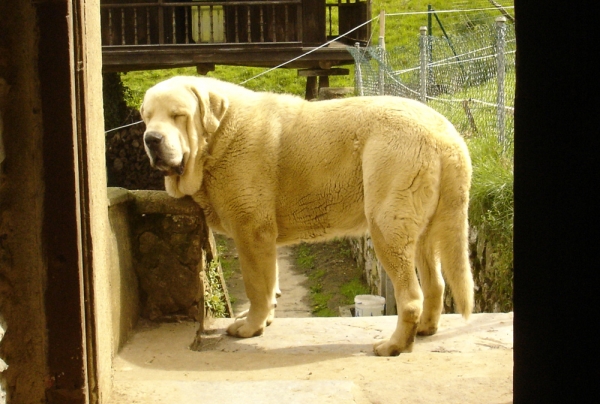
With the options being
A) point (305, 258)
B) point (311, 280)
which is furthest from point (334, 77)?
point (311, 280)

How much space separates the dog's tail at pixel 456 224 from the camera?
4.87 meters

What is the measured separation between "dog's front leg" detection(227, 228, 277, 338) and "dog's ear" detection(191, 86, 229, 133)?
0.81 meters

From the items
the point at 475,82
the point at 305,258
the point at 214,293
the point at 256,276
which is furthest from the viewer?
the point at 305,258

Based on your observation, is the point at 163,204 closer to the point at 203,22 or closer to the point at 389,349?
the point at 389,349

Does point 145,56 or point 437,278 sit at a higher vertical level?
point 145,56

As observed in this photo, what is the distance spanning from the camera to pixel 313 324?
5758mm

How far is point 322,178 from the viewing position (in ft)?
17.2

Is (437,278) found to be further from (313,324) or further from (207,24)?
(207,24)

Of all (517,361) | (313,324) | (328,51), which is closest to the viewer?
(517,361)

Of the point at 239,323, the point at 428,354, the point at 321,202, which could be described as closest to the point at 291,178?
the point at 321,202

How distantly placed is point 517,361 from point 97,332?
1.99 m

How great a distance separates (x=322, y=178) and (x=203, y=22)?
10.5 meters

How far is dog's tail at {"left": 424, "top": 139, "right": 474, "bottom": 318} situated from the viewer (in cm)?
487

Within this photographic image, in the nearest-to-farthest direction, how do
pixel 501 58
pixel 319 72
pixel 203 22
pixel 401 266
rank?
pixel 401 266, pixel 501 58, pixel 319 72, pixel 203 22
